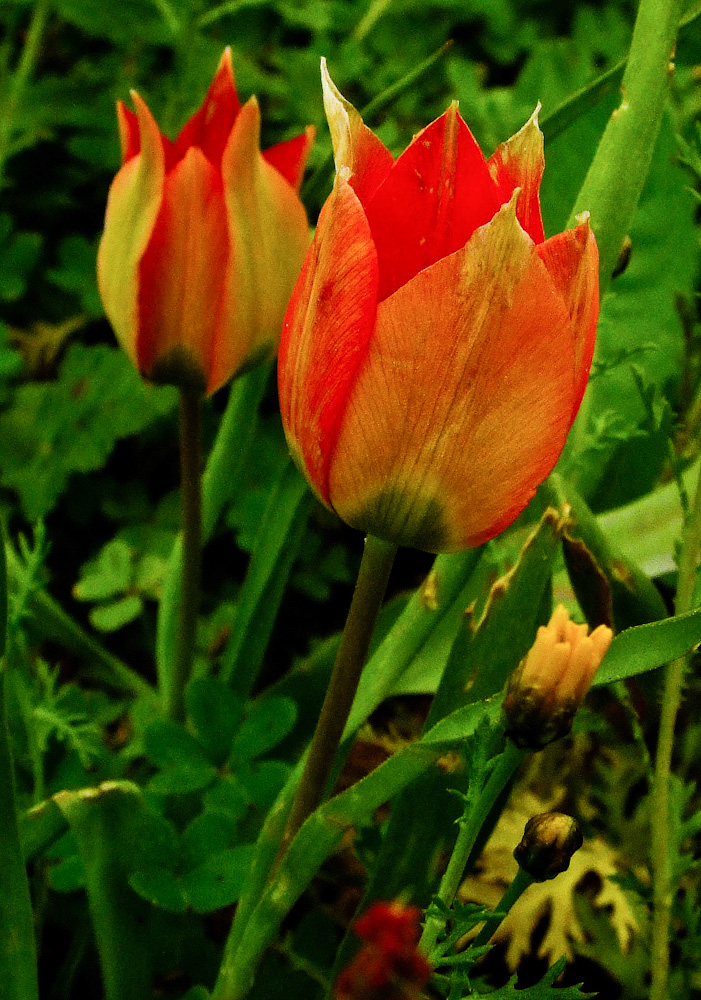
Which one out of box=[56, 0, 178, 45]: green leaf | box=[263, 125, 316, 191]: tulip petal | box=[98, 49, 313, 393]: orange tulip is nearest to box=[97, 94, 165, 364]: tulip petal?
box=[98, 49, 313, 393]: orange tulip

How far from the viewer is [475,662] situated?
703 mm

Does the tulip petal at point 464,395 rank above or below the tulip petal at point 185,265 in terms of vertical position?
below

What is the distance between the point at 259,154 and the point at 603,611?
0.45m

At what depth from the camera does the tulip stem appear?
89 cm

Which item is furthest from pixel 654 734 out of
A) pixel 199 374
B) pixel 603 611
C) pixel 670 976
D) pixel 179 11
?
pixel 179 11

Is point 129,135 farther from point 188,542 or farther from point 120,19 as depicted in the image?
point 120,19

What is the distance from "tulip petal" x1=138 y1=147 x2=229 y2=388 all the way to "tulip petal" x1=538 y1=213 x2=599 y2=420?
34 centimetres

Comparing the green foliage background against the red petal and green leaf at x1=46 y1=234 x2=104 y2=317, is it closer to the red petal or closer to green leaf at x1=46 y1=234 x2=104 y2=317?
green leaf at x1=46 y1=234 x2=104 y2=317

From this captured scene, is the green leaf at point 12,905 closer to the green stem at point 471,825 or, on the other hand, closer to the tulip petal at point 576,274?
the green stem at point 471,825

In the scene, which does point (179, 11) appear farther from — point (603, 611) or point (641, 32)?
point (603, 611)

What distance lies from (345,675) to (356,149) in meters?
0.33

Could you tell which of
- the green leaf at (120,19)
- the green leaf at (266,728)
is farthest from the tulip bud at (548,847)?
the green leaf at (120,19)

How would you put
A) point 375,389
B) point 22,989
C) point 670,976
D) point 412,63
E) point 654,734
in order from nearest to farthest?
point 375,389 → point 22,989 → point 670,976 → point 654,734 → point 412,63

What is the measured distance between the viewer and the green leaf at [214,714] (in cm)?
91
